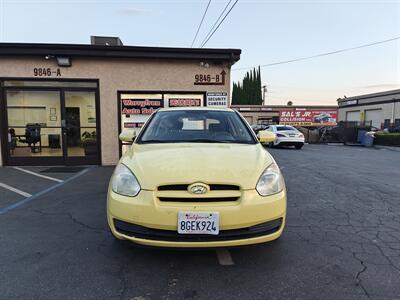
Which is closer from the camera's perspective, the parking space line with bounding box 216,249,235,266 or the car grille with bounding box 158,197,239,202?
the car grille with bounding box 158,197,239,202

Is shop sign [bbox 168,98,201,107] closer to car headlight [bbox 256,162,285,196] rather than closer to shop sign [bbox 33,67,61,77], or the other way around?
shop sign [bbox 33,67,61,77]

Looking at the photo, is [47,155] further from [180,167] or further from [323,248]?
[323,248]

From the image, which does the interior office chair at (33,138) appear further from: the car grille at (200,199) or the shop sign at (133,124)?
the car grille at (200,199)

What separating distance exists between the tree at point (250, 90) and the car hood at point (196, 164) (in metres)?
51.9

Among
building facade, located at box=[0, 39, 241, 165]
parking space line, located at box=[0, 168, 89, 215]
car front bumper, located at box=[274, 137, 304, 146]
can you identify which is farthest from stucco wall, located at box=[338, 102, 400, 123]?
parking space line, located at box=[0, 168, 89, 215]

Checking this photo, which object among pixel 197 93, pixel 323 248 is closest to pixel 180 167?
pixel 323 248

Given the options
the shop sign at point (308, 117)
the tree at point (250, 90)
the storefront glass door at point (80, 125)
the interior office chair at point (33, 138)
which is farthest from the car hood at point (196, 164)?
the tree at point (250, 90)

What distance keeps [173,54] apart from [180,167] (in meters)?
6.58

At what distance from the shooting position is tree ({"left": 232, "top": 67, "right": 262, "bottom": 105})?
175 feet

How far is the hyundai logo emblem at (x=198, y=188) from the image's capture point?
2451 millimetres

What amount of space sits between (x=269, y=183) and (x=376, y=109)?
40.8m

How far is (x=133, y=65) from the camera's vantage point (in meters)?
8.62

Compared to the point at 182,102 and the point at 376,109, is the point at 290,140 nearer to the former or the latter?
the point at 182,102

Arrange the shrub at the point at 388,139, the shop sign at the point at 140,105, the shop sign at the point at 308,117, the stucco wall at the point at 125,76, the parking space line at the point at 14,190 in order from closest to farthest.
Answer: the parking space line at the point at 14,190 < the stucco wall at the point at 125,76 < the shop sign at the point at 140,105 < the shrub at the point at 388,139 < the shop sign at the point at 308,117
